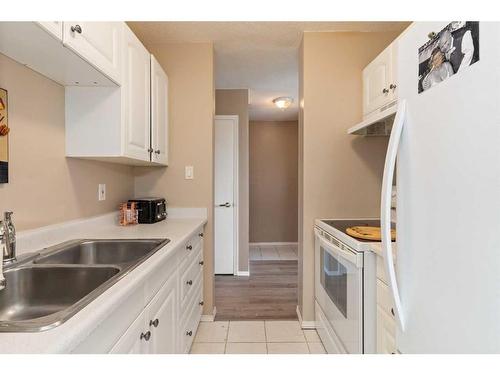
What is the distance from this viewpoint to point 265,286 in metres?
3.40

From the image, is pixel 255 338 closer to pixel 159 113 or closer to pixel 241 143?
pixel 159 113

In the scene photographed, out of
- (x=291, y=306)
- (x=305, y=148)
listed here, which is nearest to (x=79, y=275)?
(x=305, y=148)

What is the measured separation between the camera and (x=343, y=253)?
65.0 inches

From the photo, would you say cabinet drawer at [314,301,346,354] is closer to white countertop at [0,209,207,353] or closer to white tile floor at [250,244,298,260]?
white countertop at [0,209,207,353]

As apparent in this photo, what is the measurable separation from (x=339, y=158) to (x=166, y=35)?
1.74 m

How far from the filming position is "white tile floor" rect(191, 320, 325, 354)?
6.87 ft

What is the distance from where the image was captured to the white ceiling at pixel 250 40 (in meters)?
2.29

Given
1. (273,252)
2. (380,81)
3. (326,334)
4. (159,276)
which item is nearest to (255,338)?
(326,334)

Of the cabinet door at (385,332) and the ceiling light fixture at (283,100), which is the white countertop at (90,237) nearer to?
the cabinet door at (385,332)

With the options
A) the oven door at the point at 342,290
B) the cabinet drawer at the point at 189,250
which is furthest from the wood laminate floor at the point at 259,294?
the cabinet drawer at the point at 189,250

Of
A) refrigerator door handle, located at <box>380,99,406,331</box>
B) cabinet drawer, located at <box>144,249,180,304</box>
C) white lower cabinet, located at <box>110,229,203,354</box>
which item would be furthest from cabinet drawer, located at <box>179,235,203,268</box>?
refrigerator door handle, located at <box>380,99,406,331</box>

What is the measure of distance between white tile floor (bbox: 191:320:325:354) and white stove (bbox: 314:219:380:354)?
0.47 feet

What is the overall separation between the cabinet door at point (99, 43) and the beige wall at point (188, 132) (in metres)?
0.94

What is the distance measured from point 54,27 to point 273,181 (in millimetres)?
4792
